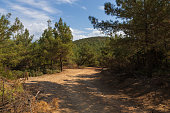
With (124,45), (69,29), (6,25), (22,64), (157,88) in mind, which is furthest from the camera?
(69,29)

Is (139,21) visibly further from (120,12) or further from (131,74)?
(131,74)

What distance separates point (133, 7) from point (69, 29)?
13.8 m

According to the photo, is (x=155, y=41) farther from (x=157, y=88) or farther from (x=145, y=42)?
(x=157, y=88)

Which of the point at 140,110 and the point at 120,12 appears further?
the point at 120,12

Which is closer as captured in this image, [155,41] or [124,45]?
[155,41]

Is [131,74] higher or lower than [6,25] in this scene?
lower

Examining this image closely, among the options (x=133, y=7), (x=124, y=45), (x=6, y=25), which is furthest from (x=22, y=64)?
(x=133, y=7)

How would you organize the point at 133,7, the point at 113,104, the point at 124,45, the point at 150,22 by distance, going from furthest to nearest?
1. the point at 124,45
2. the point at 133,7
3. the point at 150,22
4. the point at 113,104

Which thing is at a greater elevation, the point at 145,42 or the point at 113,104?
the point at 145,42

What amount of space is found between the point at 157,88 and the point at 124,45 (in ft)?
13.0

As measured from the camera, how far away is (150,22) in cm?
786

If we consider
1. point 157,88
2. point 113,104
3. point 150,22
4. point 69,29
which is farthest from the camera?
point 69,29

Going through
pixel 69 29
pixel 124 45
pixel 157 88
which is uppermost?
pixel 69 29

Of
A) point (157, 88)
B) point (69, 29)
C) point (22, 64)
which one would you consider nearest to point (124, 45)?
point (157, 88)
